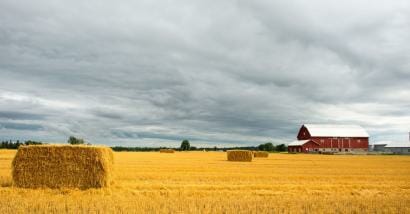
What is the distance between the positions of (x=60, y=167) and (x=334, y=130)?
95073mm

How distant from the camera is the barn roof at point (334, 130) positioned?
104 metres

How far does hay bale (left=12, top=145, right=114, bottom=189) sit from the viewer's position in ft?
56.6

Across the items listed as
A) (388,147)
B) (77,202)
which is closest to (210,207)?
(77,202)

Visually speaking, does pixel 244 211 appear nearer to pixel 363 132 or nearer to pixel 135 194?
pixel 135 194

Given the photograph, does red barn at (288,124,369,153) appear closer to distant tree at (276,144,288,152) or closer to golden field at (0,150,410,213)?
distant tree at (276,144,288,152)

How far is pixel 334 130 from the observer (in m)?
106

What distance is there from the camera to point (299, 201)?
14.4 metres

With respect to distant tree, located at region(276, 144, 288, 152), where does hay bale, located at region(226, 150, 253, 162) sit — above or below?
below

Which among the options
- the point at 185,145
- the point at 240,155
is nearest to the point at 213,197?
the point at 240,155

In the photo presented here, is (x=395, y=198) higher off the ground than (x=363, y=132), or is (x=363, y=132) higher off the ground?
(x=363, y=132)

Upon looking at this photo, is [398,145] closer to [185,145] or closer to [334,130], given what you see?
[334,130]

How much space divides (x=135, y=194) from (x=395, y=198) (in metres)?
8.85

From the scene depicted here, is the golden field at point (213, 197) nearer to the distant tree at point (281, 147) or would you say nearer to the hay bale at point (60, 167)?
the hay bale at point (60, 167)

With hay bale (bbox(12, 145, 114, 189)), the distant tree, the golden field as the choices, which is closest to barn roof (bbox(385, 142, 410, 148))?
the distant tree
